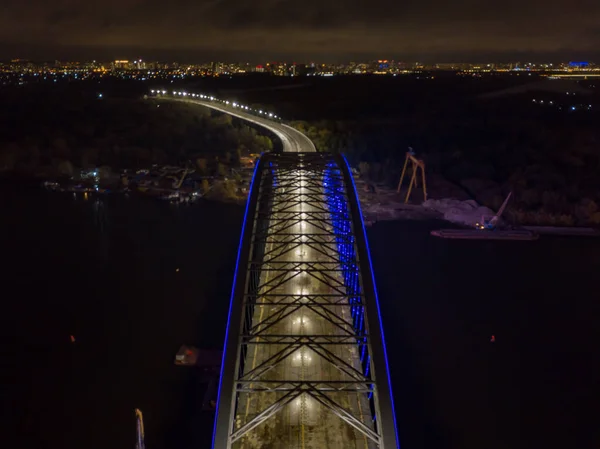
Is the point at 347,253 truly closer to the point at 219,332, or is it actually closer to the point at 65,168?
the point at 219,332

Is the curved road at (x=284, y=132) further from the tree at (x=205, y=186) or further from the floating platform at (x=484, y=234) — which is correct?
the floating platform at (x=484, y=234)

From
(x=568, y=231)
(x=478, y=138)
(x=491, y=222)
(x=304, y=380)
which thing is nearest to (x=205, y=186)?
(x=491, y=222)

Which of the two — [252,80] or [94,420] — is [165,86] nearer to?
[252,80]

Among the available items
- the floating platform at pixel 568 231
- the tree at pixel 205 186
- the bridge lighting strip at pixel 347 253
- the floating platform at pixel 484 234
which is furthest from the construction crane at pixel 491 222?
the tree at pixel 205 186

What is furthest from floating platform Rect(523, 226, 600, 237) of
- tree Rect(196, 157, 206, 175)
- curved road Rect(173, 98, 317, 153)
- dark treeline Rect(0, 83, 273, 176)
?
tree Rect(196, 157, 206, 175)

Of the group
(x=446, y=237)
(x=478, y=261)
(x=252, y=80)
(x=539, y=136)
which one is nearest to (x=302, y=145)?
(x=446, y=237)

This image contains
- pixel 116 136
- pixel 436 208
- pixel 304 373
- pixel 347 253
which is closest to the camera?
pixel 304 373

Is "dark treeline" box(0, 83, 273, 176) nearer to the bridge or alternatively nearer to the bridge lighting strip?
the bridge lighting strip

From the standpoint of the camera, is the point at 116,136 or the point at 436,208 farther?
the point at 116,136
